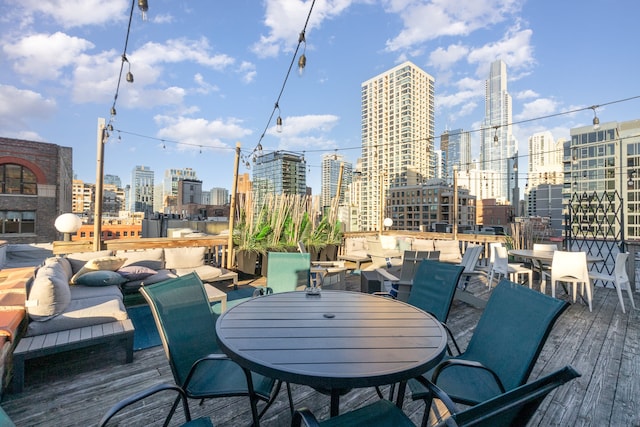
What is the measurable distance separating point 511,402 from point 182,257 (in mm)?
5134

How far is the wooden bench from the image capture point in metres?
2.14

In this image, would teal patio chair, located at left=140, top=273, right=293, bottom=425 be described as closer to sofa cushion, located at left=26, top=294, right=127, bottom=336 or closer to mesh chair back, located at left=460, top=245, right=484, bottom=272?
sofa cushion, located at left=26, top=294, right=127, bottom=336

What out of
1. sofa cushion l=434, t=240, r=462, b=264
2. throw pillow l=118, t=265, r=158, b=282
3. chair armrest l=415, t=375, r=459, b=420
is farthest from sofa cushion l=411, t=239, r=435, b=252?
chair armrest l=415, t=375, r=459, b=420

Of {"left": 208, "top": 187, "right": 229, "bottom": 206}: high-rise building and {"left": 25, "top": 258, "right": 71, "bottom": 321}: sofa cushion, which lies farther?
{"left": 208, "top": 187, "right": 229, "bottom": 206}: high-rise building

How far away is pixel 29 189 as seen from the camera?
18297 millimetres

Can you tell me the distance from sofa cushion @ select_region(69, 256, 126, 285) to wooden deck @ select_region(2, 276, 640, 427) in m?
1.34

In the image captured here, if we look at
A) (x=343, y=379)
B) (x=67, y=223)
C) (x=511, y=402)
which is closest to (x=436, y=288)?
(x=343, y=379)

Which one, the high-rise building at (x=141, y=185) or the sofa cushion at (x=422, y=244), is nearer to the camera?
the sofa cushion at (x=422, y=244)

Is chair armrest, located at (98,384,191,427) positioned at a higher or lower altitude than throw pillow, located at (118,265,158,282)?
higher

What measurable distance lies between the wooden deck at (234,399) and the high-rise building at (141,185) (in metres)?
110

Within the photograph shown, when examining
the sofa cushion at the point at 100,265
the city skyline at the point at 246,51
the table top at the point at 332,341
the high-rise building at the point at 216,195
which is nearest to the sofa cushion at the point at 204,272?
the sofa cushion at the point at 100,265

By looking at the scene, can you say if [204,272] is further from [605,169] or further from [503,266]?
[605,169]

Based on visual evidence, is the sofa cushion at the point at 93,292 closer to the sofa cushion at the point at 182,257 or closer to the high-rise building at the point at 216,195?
the sofa cushion at the point at 182,257

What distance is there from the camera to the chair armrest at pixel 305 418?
3.24 feet
